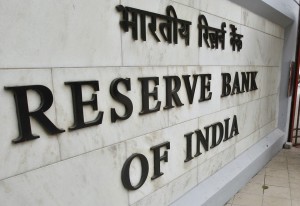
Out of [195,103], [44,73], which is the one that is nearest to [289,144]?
[195,103]

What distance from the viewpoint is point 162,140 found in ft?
7.24

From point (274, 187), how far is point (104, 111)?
9.90ft

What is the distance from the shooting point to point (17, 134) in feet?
4.19

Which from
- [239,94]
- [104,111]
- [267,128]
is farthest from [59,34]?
[267,128]

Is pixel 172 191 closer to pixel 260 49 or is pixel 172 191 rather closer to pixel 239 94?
pixel 239 94

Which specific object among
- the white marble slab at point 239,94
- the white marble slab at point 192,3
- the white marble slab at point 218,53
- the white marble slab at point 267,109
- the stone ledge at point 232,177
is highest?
the white marble slab at point 192,3

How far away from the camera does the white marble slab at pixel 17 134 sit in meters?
1.23

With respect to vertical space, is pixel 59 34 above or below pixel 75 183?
above

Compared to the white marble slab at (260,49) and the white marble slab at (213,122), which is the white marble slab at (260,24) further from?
the white marble slab at (213,122)

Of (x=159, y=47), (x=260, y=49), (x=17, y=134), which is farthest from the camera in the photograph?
(x=260, y=49)

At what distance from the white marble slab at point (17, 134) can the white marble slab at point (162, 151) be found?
639 mm

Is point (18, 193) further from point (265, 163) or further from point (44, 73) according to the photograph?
point (265, 163)

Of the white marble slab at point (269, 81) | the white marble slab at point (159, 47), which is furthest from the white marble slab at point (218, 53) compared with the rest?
the white marble slab at point (269, 81)

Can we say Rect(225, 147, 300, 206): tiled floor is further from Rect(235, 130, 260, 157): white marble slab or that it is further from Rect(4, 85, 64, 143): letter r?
Rect(4, 85, 64, 143): letter r
